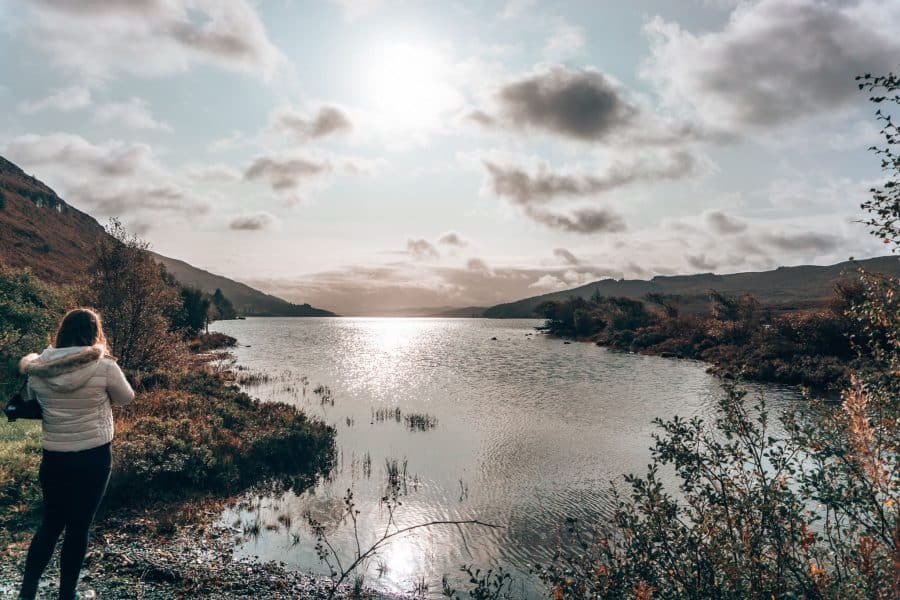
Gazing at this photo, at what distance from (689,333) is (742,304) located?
382 inches

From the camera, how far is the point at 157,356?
33.1 metres

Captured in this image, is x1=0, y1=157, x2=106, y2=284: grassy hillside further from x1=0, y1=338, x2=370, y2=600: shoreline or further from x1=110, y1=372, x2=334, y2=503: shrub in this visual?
x1=0, y1=338, x2=370, y2=600: shoreline

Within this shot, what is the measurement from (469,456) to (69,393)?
19.3 metres

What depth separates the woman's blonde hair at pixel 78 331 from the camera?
21.3ft

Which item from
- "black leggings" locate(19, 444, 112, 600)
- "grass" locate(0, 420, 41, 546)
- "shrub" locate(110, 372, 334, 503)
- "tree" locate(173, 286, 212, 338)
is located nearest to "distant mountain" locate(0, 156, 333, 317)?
"tree" locate(173, 286, 212, 338)

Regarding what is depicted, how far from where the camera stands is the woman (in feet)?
20.4

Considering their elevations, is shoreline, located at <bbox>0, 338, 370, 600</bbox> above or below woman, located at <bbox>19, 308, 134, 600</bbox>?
below

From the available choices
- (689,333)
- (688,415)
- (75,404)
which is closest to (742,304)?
(689,333)

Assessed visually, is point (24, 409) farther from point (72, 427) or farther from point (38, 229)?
point (38, 229)

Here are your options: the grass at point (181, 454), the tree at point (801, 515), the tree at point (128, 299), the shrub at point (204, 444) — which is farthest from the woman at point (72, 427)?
the tree at point (128, 299)

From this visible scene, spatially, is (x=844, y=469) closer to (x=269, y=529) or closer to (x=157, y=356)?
(x=269, y=529)

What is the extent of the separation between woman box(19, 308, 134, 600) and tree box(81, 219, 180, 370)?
95.7 ft

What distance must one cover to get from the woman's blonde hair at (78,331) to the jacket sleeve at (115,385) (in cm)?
35

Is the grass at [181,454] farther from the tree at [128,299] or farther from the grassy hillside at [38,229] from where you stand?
the grassy hillside at [38,229]
